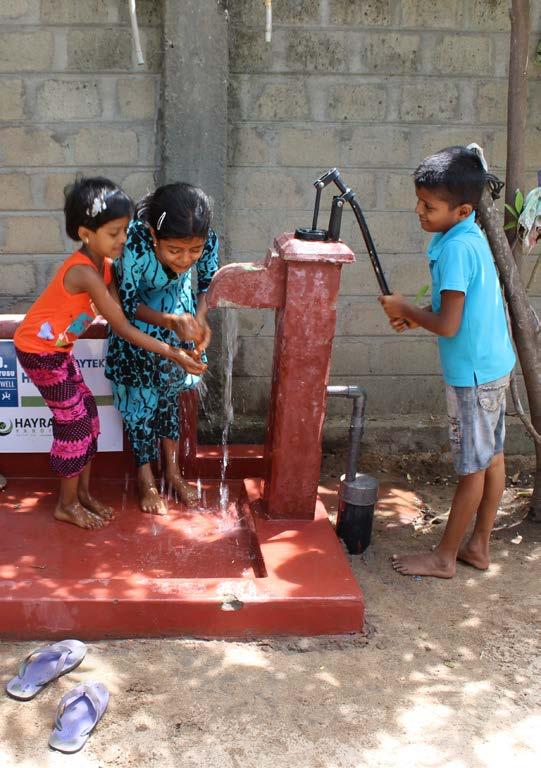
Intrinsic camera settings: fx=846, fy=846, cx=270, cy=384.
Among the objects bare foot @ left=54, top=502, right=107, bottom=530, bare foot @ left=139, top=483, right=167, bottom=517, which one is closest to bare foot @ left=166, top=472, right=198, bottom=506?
bare foot @ left=139, top=483, right=167, bottom=517

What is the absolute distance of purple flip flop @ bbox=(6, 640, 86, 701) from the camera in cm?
277

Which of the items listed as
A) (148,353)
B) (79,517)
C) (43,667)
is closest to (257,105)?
(148,353)

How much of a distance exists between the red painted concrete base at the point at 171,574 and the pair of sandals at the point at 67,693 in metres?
0.18

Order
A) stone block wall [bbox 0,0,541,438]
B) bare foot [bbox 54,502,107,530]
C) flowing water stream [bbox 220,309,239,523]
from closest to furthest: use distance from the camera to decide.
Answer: bare foot [bbox 54,502,107,530] < flowing water stream [bbox 220,309,239,523] < stone block wall [bbox 0,0,541,438]

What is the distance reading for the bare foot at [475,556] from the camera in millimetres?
3707

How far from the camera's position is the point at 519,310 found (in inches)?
150

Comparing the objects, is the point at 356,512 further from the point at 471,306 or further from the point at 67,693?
the point at 67,693

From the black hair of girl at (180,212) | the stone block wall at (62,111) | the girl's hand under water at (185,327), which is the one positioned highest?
the stone block wall at (62,111)

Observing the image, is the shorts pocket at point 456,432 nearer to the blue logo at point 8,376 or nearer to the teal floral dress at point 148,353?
the teal floral dress at point 148,353

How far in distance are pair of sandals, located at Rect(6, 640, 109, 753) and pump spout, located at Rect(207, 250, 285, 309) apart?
56.3 inches

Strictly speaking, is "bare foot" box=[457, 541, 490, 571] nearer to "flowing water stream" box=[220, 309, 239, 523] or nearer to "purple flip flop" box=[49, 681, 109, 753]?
"flowing water stream" box=[220, 309, 239, 523]

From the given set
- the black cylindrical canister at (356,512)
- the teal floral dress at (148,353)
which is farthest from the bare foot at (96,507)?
the black cylindrical canister at (356,512)

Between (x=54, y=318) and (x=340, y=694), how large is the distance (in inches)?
72.3

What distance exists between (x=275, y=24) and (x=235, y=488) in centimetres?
243
